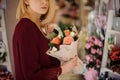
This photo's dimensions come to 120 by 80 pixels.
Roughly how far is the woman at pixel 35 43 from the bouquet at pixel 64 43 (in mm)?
53

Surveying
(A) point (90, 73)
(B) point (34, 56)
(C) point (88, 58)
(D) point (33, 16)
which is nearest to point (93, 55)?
(C) point (88, 58)

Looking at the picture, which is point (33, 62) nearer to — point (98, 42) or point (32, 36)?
point (32, 36)

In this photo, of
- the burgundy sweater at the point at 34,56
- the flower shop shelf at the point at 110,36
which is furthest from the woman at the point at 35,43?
the flower shop shelf at the point at 110,36

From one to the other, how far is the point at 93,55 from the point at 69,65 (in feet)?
0.76

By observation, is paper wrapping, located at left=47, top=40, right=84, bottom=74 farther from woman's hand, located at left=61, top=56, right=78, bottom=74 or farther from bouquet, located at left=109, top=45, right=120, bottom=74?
bouquet, located at left=109, top=45, right=120, bottom=74

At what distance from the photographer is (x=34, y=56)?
2234mm

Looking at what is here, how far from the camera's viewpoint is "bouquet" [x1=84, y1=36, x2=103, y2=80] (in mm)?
2123

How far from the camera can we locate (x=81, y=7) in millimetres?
2148

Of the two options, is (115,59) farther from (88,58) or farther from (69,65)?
(69,65)

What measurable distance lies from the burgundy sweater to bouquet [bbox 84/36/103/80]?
274 millimetres

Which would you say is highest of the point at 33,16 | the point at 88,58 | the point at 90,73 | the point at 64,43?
the point at 33,16

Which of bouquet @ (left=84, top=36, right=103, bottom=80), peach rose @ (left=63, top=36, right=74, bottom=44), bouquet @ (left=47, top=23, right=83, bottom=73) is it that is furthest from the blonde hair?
bouquet @ (left=84, top=36, right=103, bottom=80)

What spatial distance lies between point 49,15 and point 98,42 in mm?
497

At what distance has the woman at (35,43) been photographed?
7.32 ft
